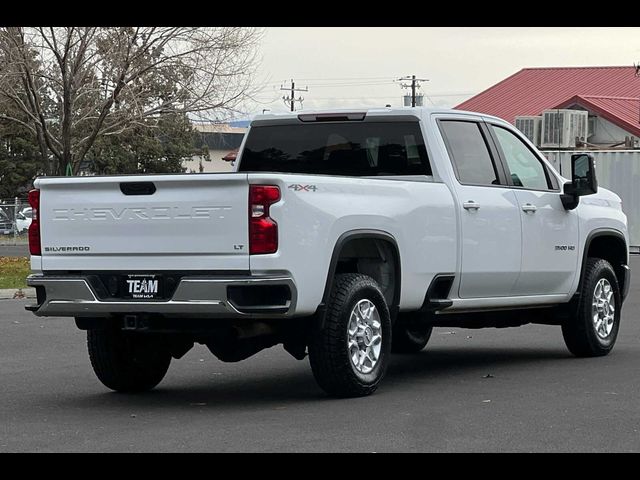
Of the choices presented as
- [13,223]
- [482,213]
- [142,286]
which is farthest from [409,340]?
[13,223]

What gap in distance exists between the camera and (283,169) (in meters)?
11.6

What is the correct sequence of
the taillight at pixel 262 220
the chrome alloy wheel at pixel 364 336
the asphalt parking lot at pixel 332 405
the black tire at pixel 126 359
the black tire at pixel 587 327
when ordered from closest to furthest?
the asphalt parking lot at pixel 332 405, the taillight at pixel 262 220, the chrome alloy wheel at pixel 364 336, the black tire at pixel 126 359, the black tire at pixel 587 327

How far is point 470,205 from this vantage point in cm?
→ 1097

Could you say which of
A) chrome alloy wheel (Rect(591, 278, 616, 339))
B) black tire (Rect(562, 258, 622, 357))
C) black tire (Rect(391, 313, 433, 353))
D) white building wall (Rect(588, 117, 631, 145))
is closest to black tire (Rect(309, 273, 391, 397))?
black tire (Rect(391, 313, 433, 353))

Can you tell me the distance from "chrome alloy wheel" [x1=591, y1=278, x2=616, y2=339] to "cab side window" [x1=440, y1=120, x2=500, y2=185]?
5.75 feet

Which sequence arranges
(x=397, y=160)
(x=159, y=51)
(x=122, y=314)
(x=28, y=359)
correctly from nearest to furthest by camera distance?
(x=122, y=314)
(x=397, y=160)
(x=28, y=359)
(x=159, y=51)

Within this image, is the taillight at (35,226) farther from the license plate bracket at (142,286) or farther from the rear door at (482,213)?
the rear door at (482,213)

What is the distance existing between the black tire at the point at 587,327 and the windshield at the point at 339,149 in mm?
2321

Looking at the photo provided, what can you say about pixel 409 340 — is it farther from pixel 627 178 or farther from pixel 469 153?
pixel 627 178

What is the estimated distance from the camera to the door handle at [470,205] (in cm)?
1092

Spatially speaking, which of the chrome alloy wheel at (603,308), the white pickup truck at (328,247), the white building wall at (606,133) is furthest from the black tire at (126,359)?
the white building wall at (606,133)
